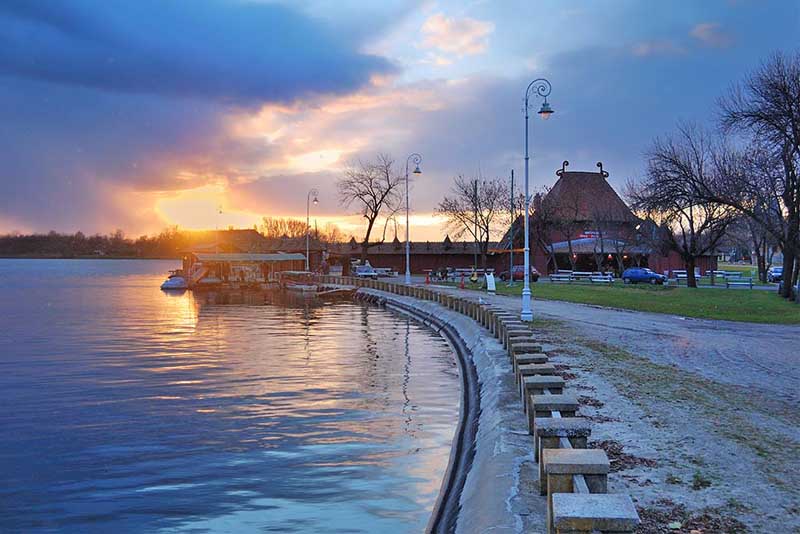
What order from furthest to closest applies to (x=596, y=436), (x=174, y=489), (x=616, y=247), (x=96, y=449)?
(x=616, y=247), (x=96, y=449), (x=174, y=489), (x=596, y=436)

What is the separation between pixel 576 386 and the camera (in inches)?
530

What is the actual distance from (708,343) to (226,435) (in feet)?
48.3

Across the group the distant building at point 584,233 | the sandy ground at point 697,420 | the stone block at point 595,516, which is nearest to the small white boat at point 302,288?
the distant building at point 584,233

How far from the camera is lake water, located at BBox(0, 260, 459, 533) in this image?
32.2 ft

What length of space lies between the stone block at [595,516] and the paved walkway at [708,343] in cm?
935

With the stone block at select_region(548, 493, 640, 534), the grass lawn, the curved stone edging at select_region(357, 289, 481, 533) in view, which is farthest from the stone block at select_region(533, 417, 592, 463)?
the grass lawn

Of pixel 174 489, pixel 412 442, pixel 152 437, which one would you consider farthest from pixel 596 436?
pixel 152 437

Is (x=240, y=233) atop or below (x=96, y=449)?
atop

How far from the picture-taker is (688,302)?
1390 inches

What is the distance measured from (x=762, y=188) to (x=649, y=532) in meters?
35.2

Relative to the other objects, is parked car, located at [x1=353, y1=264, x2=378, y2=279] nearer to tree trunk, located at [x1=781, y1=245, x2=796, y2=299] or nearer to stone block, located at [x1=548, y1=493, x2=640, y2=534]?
tree trunk, located at [x1=781, y1=245, x2=796, y2=299]

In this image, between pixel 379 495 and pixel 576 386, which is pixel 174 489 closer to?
→ pixel 379 495

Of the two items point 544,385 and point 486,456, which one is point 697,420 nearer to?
point 544,385

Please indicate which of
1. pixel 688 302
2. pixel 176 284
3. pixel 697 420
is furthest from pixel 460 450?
pixel 176 284
